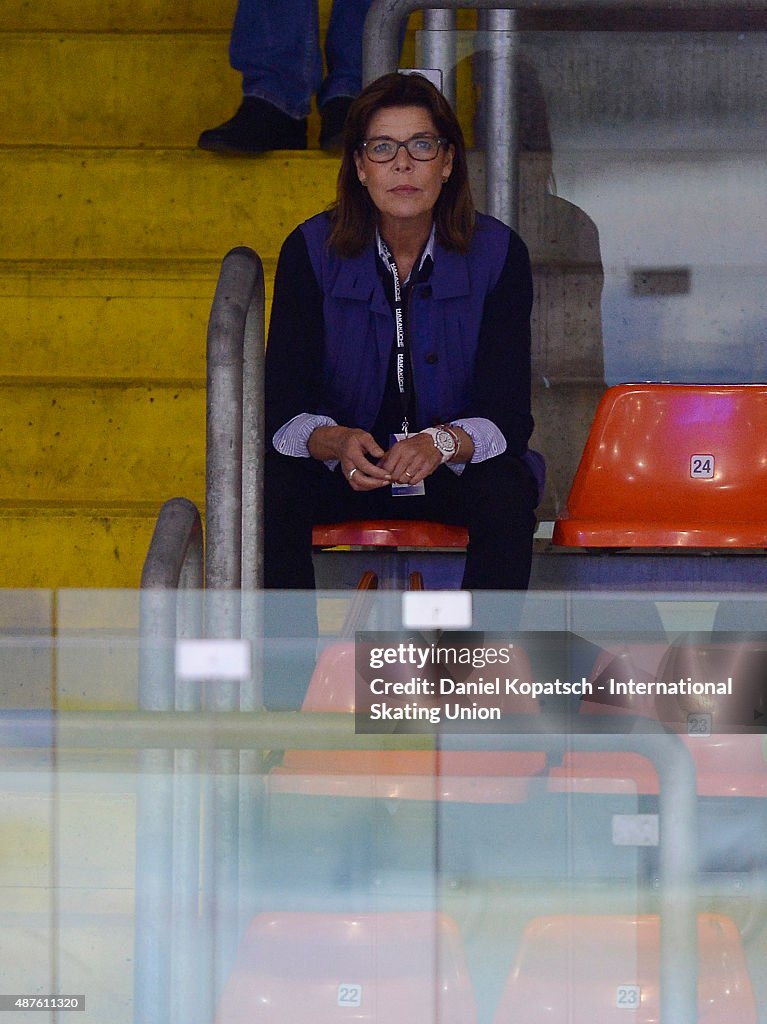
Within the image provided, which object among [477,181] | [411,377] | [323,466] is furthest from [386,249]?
[477,181]

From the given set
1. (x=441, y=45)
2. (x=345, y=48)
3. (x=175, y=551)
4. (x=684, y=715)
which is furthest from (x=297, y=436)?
(x=345, y=48)

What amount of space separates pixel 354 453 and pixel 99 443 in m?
0.88

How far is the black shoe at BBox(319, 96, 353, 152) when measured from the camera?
2447 millimetres

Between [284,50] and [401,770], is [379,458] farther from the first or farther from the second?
[284,50]

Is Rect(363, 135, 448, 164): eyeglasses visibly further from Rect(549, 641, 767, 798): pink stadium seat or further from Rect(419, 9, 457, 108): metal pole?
Rect(549, 641, 767, 798): pink stadium seat

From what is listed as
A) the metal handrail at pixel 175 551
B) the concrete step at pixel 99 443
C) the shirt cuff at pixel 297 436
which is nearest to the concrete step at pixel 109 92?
the concrete step at pixel 99 443

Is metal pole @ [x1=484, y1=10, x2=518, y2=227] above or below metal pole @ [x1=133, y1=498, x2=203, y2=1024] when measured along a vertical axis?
above

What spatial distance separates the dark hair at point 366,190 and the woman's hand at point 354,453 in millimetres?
263

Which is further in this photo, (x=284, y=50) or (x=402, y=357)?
(x=284, y=50)

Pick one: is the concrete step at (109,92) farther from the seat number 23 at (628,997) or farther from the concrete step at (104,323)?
the seat number 23 at (628,997)

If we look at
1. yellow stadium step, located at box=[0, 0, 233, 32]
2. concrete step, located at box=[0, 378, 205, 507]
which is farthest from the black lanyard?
yellow stadium step, located at box=[0, 0, 233, 32]

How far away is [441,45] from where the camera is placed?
219cm

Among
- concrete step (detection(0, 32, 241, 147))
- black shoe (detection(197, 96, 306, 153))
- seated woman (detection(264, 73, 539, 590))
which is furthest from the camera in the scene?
concrete step (detection(0, 32, 241, 147))

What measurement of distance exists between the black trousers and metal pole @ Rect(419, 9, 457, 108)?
31.0 inches
